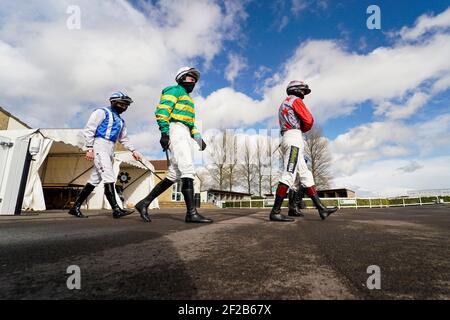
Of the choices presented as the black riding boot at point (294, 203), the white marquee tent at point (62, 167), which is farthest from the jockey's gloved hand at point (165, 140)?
the white marquee tent at point (62, 167)

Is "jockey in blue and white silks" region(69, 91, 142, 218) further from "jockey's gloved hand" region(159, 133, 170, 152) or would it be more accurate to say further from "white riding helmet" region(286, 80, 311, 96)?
"white riding helmet" region(286, 80, 311, 96)

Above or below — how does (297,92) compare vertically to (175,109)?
above

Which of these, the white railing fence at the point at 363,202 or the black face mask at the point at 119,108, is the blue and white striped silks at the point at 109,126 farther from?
the white railing fence at the point at 363,202

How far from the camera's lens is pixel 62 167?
39.5ft

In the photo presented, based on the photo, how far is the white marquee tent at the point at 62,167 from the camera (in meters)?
7.14

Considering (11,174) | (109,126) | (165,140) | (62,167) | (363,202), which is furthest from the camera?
(363,202)

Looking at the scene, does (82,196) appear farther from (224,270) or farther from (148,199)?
(224,270)

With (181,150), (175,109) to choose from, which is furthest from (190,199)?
(175,109)

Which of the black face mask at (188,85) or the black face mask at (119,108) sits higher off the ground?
the black face mask at (119,108)

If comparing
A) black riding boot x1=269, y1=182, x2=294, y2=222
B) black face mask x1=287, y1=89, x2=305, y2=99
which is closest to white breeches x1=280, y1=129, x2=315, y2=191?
→ black riding boot x1=269, y1=182, x2=294, y2=222

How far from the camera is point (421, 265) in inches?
43.9
